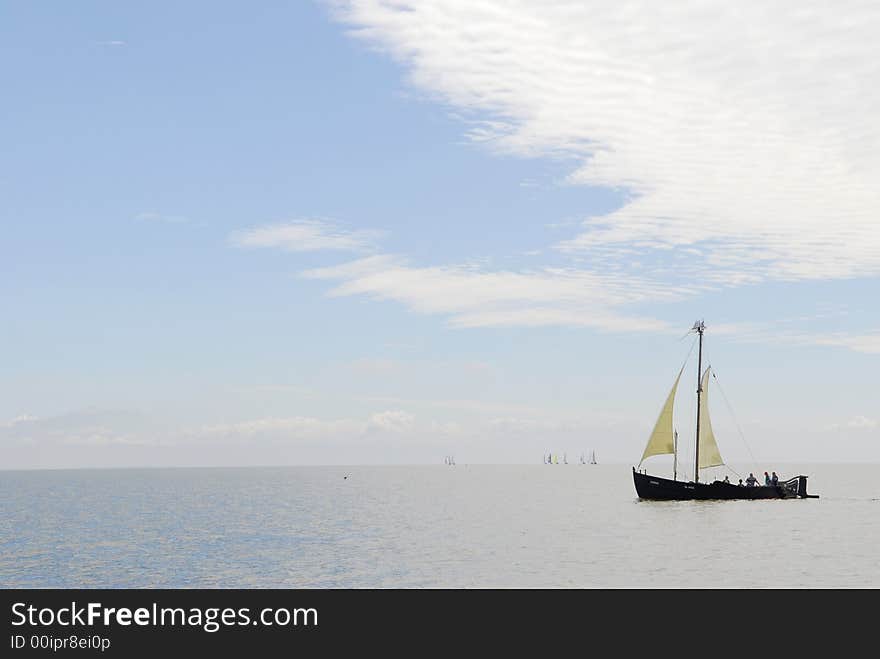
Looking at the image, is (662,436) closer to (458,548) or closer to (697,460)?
(697,460)

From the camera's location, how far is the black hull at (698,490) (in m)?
106

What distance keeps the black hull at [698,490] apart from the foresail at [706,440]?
8.22 ft

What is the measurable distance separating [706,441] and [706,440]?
133mm

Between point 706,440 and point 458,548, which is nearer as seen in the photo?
point 458,548

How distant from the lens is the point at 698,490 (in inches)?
4176

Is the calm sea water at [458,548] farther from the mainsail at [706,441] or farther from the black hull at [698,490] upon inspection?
the mainsail at [706,441]

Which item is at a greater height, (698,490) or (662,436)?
(662,436)

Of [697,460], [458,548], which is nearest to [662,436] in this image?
[697,460]

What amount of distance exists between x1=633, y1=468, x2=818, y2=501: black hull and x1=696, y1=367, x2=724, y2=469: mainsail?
2495mm

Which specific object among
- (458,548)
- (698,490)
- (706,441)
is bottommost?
(458,548)

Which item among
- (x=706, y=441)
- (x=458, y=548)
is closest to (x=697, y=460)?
(x=706, y=441)
